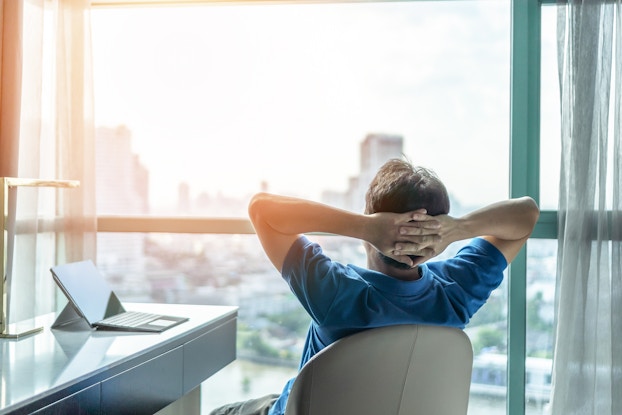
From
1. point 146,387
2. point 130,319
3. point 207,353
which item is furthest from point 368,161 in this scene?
point 146,387

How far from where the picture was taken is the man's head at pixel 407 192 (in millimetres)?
1403

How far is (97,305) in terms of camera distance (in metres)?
2.00

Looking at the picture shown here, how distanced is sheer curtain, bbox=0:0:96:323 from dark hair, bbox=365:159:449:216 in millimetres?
1723

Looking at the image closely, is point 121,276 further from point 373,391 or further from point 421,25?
point 373,391

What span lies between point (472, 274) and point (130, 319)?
3.44 ft

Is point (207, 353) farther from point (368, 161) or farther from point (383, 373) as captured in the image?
point (368, 161)

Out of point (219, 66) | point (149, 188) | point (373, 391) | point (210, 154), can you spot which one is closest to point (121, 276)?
point (149, 188)

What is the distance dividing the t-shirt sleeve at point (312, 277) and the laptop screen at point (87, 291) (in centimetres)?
80

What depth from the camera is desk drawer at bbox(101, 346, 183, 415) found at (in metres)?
1.53

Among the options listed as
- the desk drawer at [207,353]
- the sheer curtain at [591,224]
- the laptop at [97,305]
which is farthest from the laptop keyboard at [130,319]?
the sheer curtain at [591,224]

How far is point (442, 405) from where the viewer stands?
1316 millimetres

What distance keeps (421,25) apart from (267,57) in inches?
25.8

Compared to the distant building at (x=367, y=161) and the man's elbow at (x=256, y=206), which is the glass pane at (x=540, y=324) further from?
the man's elbow at (x=256, y=206)

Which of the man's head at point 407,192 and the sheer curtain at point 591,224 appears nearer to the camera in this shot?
the man's head at point 407,192
